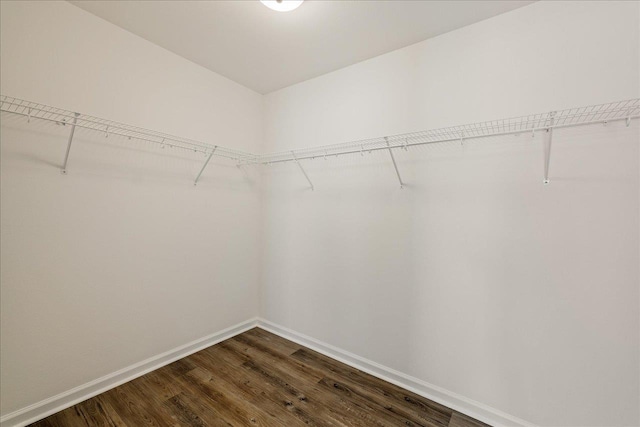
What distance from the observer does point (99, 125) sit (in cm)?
185

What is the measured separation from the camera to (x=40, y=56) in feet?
5.31

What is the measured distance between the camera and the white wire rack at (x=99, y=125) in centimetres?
153

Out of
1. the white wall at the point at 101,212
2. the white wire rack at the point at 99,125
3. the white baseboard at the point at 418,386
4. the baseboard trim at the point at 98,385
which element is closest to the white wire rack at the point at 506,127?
the white wire rack at the point at 99,125

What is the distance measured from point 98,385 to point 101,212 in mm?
1195

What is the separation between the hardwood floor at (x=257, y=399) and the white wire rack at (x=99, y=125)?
177 centimetres

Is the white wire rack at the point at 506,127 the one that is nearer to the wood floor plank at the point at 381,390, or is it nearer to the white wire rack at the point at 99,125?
the white wire rack at the point at 99,125

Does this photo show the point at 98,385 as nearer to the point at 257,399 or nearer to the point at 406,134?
the point at 257,399

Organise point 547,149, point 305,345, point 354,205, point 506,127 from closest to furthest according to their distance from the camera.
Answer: point 547,149 < point 506,127 < point 354,205 < point 305,345

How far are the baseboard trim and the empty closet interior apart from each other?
1 centimetres

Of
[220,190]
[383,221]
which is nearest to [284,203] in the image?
[220,190]

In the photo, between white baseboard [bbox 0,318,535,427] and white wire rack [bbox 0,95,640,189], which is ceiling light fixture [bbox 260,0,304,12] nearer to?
white wire rack [bbox 0,95,640,189]

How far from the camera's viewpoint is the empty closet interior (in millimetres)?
1448

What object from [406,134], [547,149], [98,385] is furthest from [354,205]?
[98,385]

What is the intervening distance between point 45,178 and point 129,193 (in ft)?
1.47
